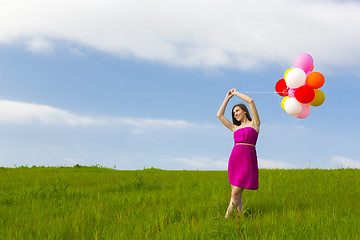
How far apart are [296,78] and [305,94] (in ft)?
1.19

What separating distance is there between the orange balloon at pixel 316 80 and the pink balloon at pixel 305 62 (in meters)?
0.30

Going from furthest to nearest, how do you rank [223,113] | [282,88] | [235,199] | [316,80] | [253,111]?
[282,88] → [316,80] → [223,113] → [253,111] → [235,199]

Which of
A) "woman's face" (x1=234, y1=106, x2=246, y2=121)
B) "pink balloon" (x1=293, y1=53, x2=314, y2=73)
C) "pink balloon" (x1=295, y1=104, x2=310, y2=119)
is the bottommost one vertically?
"woman's face" (x1=234, y1=106, x2=246, y2=121)

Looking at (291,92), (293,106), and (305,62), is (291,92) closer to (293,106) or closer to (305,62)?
(293,106)

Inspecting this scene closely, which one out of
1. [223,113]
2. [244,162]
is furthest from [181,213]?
[223,113]

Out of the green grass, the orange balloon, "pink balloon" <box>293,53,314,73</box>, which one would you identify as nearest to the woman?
the green grass

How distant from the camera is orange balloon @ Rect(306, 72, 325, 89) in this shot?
5.98 m

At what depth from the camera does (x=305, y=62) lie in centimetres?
630

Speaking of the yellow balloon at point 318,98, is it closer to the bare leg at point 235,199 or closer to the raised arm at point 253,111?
the raised arm at point 253,111

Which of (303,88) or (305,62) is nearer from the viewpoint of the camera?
(303,88)

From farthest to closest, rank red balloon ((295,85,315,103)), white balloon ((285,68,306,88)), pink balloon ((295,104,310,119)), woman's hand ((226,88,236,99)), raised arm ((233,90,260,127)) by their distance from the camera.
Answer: pink balloon ((295,104,310,119)) → white balloon ((285,68,306,88)) → red balloon ((295,85,315,103)) → woman's hand ((226,88,236,99)) → raised arm ((233,90,260,127))

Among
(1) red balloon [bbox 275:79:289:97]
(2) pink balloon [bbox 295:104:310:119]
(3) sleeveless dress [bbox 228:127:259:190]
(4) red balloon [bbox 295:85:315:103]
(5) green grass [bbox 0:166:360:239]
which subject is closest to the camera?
(5) green grass [bbox 0:166:360:239]

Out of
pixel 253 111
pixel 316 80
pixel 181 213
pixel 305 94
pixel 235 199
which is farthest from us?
pixel 316 80

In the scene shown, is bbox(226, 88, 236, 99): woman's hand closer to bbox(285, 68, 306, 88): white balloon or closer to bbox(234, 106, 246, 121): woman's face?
bbox(234, 106, 246, 121): woman's face
